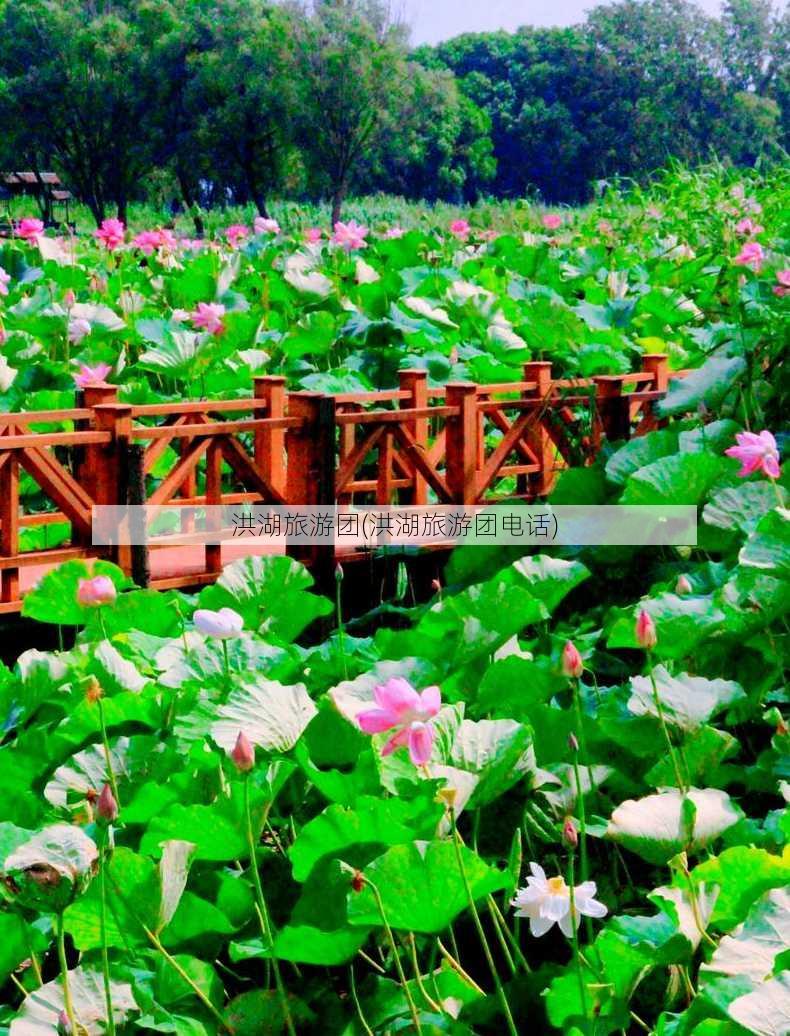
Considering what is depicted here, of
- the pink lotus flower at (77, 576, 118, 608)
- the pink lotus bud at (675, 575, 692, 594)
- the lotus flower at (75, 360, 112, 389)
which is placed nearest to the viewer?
the pink lotus flower at (77, 576, 118, 608)

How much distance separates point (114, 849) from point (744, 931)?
72 centimetres

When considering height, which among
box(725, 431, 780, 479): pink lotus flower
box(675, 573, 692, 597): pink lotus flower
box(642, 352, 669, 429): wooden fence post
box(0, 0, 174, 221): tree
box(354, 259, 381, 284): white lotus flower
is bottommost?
box(675, 573, 692, 597): pink lotus flower

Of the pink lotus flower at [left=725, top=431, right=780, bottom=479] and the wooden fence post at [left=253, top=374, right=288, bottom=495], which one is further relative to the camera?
the wooden fence post at [left=253, top=374, right=288, bottom=495]

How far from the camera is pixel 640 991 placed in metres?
2.01

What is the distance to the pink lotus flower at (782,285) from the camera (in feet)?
13.1

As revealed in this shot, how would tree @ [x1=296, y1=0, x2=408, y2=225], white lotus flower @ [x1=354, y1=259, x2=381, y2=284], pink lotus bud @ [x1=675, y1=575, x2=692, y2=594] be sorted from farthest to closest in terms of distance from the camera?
tree @ [x1=296, y1=0, x2=408, y2=225], white lotus flower @ [x1=354, y1=259, x2=381, y2=284], pink lotus bud @ [x1=675, y1=575, x2=692, y2=594]

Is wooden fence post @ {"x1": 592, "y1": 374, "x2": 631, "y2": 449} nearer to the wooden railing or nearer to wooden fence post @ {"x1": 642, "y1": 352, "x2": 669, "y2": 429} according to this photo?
the wooden railing

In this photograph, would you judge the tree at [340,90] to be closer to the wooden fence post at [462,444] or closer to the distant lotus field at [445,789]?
the wooden fence post at [462,444]

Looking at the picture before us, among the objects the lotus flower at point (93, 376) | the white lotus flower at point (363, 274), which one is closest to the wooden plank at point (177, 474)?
the lotus flower at point (93, 376)

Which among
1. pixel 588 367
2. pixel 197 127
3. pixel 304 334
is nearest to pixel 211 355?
pixel 304 334

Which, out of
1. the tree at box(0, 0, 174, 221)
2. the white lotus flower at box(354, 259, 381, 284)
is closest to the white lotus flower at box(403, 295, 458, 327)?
the white lotus flower at box(354, 259, 381, 284)

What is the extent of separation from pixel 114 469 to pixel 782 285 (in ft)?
6.09

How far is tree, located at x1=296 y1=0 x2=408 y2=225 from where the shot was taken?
3434 cm

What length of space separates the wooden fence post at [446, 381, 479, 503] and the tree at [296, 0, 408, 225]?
28769mm
